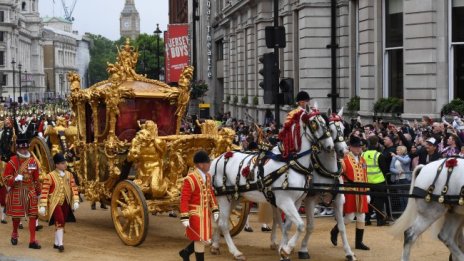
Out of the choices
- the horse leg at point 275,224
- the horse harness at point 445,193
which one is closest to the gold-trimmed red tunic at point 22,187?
the horse leg at point 275,224

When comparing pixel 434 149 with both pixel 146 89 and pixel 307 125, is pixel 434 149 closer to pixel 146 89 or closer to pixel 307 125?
pixel 307 125

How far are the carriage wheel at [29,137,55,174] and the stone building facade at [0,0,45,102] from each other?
381ft

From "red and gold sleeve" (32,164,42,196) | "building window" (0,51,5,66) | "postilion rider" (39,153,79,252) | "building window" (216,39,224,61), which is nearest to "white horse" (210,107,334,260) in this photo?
"postilion rider" (39,153,79,252)

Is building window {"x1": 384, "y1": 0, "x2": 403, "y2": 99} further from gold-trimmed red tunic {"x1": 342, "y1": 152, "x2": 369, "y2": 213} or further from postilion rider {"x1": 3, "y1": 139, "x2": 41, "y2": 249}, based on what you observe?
postilion rider {"x1": 3, "y1": 139, "x2": 41, "y2": 249}

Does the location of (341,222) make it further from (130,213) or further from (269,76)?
(269,76)

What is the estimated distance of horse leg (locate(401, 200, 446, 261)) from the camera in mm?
12117

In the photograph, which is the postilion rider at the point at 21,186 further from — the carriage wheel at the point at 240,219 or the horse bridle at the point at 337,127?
the horse bridle at the point at 337,127

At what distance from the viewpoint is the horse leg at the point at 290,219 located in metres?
13.0

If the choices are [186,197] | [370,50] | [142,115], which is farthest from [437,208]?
→ [370,50]

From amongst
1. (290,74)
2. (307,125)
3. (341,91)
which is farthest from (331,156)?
(290,74)

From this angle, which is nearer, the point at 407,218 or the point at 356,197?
the point at 407,218

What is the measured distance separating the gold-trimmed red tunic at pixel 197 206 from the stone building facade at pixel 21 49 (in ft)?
407

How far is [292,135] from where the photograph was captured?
1357 centimetres

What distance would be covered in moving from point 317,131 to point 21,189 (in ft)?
18.7
